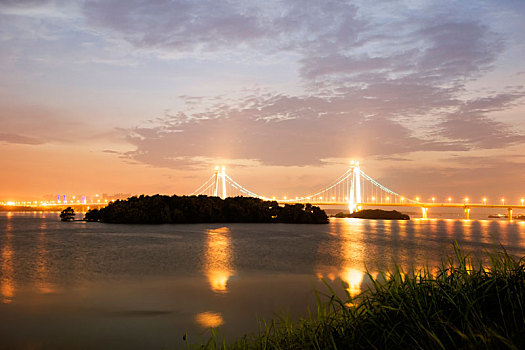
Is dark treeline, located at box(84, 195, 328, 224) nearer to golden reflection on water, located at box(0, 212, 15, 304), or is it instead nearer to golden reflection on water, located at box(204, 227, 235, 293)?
golden reflection on water, located at box(0, 212, 15, 304)

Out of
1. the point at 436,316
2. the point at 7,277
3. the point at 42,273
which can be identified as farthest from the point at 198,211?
the point at 436,316

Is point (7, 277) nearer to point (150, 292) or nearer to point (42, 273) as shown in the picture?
point (42, 273)

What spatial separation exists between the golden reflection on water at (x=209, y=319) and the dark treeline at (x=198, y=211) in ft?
225

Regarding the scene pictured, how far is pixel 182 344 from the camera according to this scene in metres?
9.02

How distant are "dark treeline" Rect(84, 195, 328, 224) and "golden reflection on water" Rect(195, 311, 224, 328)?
68562 mm

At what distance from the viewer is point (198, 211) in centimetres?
8144

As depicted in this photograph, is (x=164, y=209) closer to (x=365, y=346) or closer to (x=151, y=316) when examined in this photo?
(x=151, y=316)

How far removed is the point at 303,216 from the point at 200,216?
886 inches

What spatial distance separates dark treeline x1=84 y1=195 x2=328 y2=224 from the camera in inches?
3078

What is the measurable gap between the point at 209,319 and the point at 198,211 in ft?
234

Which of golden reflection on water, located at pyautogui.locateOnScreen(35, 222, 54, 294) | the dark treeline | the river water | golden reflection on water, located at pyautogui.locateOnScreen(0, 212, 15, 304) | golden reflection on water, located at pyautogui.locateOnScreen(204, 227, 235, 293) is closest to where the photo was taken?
the river water

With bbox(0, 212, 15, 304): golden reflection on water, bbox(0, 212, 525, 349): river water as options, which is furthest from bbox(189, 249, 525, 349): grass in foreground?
bbox(0, 212, 15, 304): golden reflection on water

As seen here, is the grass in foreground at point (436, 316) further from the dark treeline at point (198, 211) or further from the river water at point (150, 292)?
the dark treeline at point (198, 211)

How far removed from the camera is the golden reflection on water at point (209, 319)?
34.4ft
